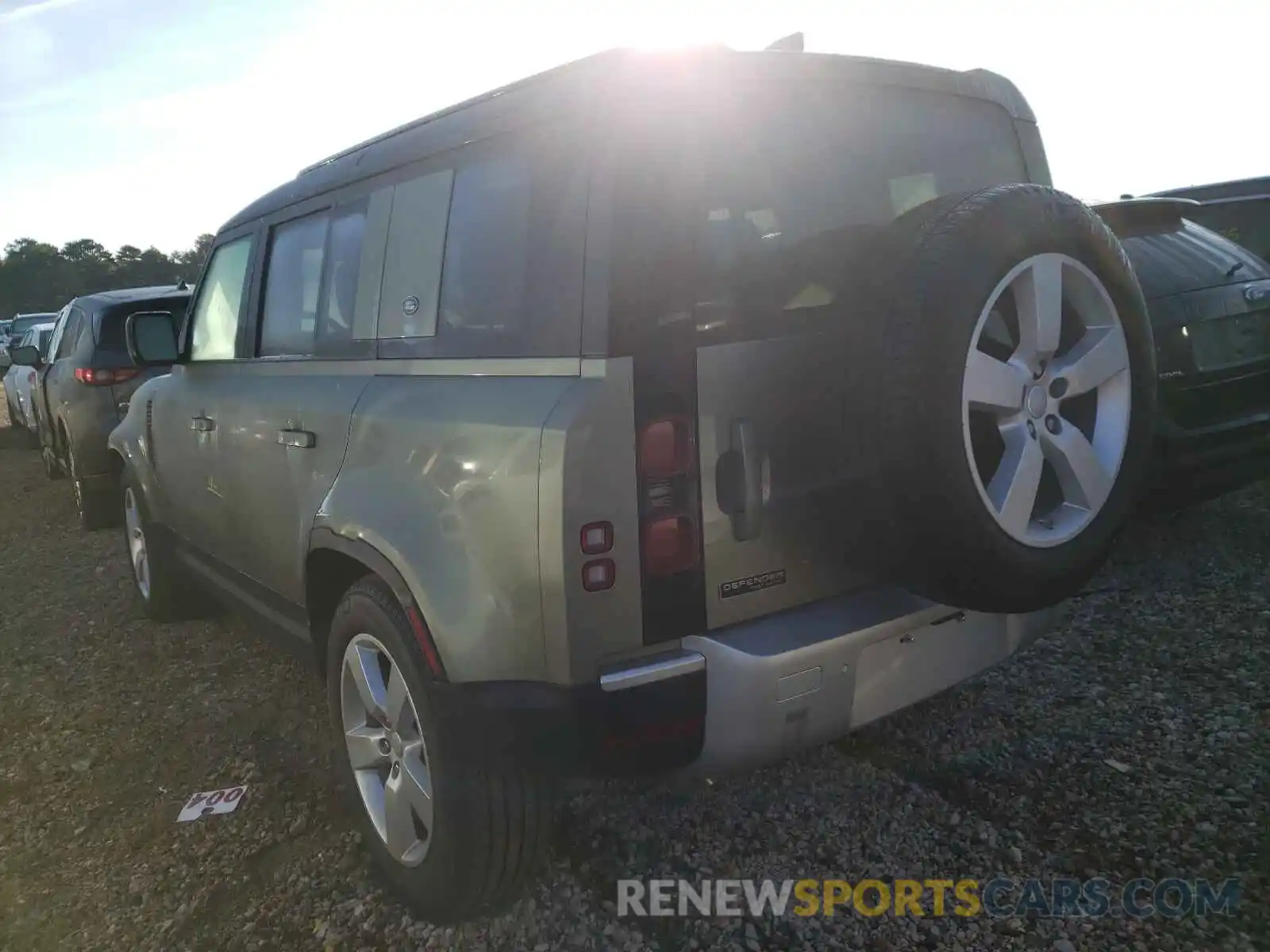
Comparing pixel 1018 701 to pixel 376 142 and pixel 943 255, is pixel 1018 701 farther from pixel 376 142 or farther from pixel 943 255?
pixel 376 142

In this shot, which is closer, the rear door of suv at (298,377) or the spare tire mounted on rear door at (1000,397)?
the spare tire mounted on rear door at (1000,397)

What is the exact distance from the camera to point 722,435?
1975 mm

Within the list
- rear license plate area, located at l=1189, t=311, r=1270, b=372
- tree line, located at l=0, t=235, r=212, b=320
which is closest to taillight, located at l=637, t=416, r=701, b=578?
rear license plate area, located at l=1189, t=311, r=1270, b=372

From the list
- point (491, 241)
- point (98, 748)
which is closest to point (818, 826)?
point (491, 241)

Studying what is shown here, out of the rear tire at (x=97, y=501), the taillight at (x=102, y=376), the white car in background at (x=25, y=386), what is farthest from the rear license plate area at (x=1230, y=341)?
the white car in background at (x=25, y=386)

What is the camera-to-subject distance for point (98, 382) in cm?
674

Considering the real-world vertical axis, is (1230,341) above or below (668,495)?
above

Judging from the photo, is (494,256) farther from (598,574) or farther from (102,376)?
(102,376)

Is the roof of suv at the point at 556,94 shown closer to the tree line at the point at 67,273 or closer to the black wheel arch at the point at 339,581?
the black wheel arch at the point at 339,581

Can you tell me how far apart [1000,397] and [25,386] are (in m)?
13.1

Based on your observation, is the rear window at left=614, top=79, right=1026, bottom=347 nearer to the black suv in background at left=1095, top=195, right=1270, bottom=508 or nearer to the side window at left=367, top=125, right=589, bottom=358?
the side window at left=367, top=125, right=589, bottom=358

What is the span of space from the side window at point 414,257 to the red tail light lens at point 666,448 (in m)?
0.74

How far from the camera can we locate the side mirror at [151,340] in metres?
4.05

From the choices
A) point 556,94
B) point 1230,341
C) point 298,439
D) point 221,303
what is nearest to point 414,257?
point 556,94
